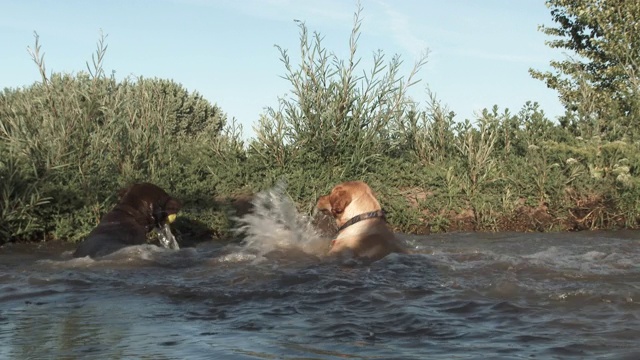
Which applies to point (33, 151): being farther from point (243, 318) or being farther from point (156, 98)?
point (243, 318)

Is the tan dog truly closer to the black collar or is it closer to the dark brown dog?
the black collar

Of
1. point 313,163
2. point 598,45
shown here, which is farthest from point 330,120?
point 598,45

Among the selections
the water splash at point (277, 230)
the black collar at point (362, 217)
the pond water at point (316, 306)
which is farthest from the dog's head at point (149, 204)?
the black collar at point (362, 217)

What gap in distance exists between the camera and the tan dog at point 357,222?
22.4ft

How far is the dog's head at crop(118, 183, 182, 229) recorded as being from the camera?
7.88 meters

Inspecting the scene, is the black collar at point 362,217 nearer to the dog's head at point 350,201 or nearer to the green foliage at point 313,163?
the dog's head at point 350,201

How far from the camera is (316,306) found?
15.9ft

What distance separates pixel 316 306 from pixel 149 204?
3.59 metres

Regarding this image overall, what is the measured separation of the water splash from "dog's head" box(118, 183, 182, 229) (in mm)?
936

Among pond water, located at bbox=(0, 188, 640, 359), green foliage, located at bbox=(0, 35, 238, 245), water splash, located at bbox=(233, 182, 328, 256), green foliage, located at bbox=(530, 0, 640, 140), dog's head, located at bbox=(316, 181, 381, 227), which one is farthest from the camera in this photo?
green foliage, located at bbox=(530, 0, 640, 140)

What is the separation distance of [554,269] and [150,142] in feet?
22.3

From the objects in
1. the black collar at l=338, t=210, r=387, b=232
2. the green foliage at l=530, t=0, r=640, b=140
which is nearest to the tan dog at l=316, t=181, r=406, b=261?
the black collar at l=338, t=210, r=387, b=232

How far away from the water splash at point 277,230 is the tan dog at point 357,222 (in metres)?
0.36

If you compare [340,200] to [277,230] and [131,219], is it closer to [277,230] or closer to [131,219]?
[277,230]
